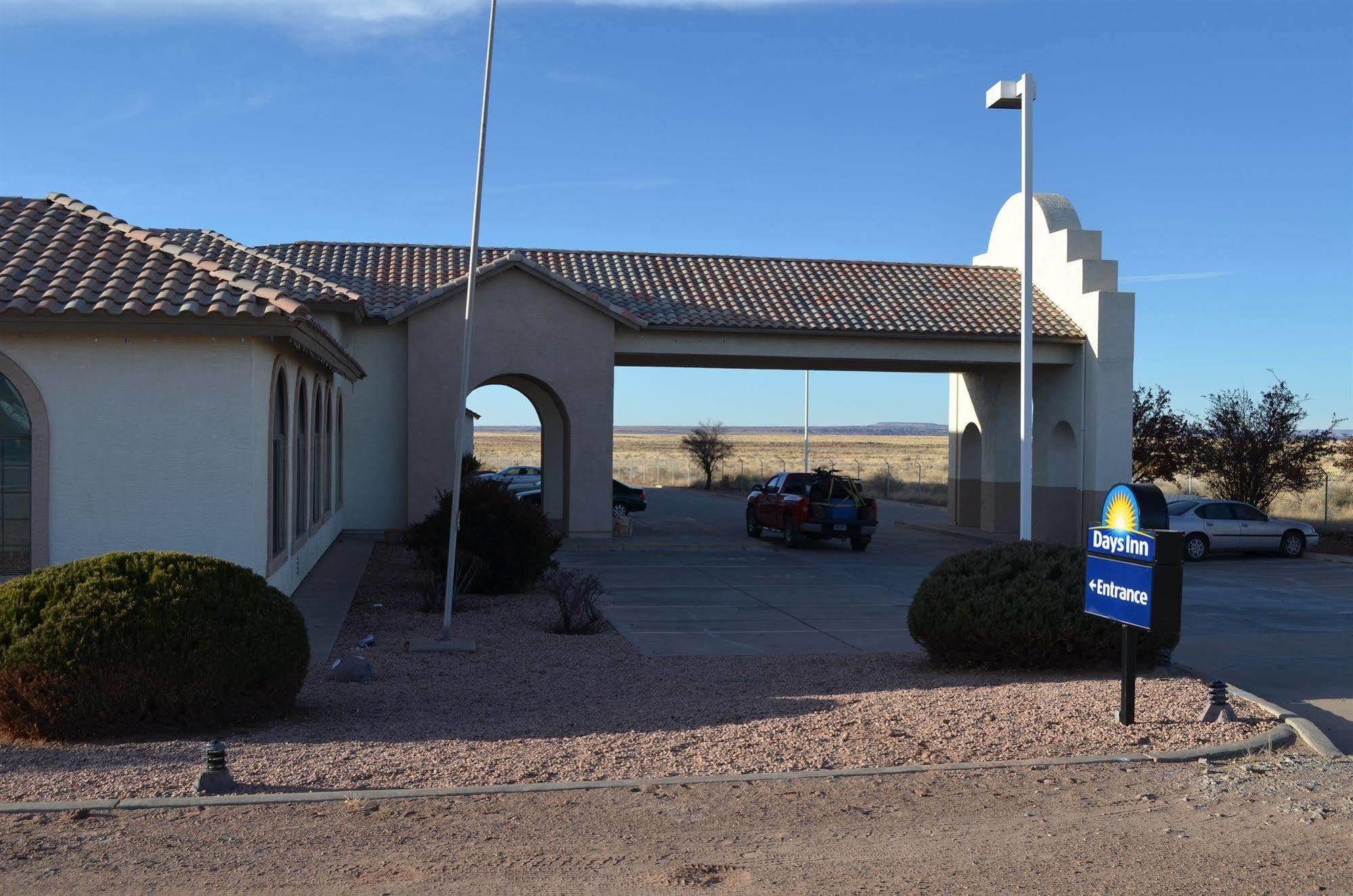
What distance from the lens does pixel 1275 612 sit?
56.8 feet

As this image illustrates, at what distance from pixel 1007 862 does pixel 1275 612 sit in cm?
1304

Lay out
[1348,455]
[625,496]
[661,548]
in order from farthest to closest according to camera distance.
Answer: [625,496]
[1348,455]
[661,548]

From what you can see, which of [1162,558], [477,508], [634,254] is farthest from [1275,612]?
[634,254]

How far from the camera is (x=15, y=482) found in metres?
12.7

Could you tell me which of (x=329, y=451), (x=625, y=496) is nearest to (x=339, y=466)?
(x=329, y=451)

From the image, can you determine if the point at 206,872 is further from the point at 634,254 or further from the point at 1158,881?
the point at 634,254

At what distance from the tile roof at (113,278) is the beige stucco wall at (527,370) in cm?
1054

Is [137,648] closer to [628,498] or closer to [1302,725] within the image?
[1302,725]

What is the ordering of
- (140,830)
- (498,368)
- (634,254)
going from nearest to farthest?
(140,830) < (498,368) < (634,254)

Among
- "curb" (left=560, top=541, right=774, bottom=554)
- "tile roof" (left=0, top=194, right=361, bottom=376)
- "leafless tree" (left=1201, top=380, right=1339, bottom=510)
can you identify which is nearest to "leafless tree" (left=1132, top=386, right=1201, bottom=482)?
"leafless tree" (left=1201, top=380, right=1339, bottom=510)

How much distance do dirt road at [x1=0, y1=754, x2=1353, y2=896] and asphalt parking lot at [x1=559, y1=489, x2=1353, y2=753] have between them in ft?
9.72

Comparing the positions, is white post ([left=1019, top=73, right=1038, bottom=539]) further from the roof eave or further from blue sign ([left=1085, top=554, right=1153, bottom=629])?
the roof eave

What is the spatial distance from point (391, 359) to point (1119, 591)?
64.3 feet

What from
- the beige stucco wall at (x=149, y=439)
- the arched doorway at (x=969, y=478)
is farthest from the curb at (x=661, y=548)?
the beige stucco wall at (x=149, y=439)
